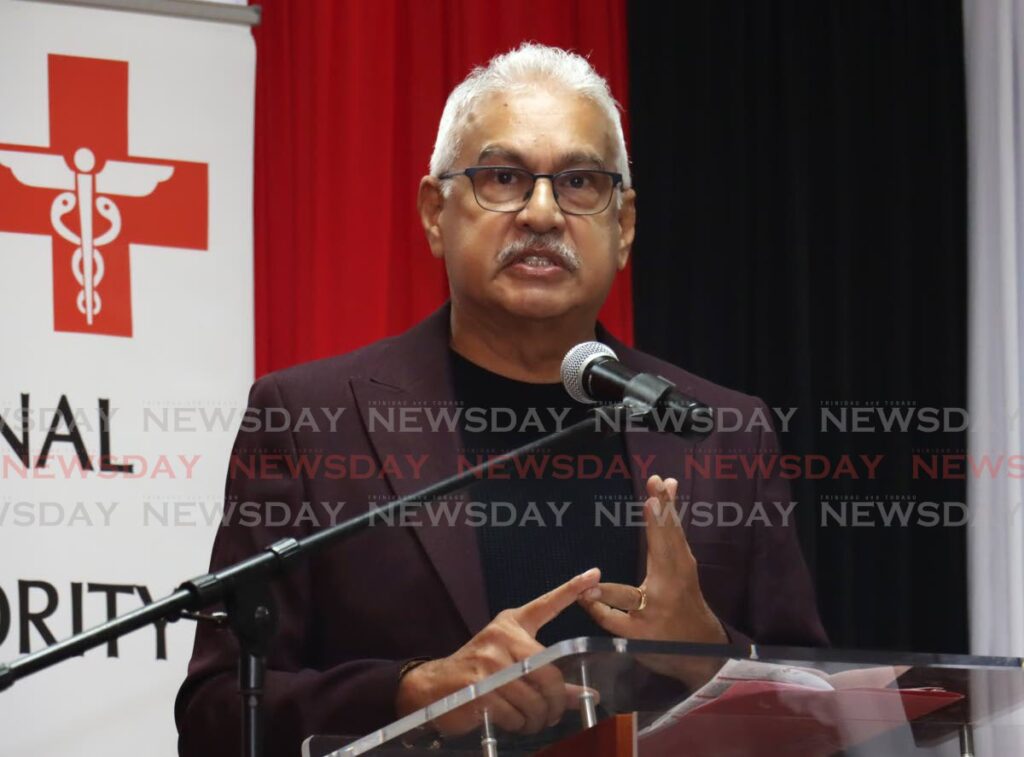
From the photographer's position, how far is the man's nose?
7.64 feet

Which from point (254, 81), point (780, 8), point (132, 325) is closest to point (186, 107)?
point (254, 81)

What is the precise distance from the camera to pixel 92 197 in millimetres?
2912

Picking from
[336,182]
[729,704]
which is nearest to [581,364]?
[729,704]

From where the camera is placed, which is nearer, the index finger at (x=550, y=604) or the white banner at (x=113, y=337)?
the index finger at (x=550, y=604)

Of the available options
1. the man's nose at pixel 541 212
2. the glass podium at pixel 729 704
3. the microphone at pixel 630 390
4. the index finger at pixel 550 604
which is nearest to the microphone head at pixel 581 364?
the microphone at pixel 630 390

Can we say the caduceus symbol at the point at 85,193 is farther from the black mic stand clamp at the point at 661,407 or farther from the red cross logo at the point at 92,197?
the black mic stand clamp at the point at 661,407

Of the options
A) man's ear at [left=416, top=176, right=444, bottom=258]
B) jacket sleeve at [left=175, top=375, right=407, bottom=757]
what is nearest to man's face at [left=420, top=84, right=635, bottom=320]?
man's ear at [left=416, top=176, right=444, bottom=258]

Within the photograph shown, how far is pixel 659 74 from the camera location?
3754 millimetres

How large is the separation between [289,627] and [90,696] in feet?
2.76

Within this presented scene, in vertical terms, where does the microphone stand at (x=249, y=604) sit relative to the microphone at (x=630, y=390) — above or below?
below

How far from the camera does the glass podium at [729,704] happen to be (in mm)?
1244

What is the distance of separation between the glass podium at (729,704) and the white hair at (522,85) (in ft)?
4.00

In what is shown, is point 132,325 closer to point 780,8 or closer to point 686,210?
point 686,210

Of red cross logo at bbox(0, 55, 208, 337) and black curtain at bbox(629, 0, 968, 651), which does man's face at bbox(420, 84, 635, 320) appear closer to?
red cross logo at bbox(0, 55, 208, 337)
